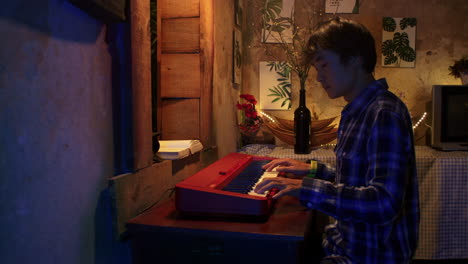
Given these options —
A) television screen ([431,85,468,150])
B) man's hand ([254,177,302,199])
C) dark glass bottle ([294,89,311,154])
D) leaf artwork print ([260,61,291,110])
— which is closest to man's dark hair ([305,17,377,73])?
man's hand ([254,177,302,199])

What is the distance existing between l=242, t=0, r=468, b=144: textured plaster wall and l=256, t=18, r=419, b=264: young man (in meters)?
2.16

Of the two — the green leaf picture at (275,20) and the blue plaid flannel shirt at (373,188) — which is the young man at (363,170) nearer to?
the blue plaid flannel shirt at (373,188)

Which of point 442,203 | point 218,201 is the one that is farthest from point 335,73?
point 442,203

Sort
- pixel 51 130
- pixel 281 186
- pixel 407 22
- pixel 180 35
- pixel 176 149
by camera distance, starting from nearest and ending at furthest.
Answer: pixel 51 130 < pixel 281 186 < pixel 176 149 < pixel 180 35 < pixel 407 22

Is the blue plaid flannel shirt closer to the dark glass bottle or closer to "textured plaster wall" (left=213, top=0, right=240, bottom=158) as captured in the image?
"textured plaster wall" (left=213, top=0, right=240, bottom=158)

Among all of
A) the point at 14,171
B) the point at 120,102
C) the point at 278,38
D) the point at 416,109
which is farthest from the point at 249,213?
the point at 416,109

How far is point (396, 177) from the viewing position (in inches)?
39.5

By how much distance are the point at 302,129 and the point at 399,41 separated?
1491mm

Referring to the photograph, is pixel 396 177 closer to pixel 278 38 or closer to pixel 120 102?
pixel 120 102

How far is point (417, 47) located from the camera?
3418 mm

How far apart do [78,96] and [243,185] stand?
635mm

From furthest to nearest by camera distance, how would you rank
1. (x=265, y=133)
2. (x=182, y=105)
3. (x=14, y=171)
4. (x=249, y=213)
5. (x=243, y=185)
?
1. (x=265, y=133)
2. (x=182, y=105)
3. (x=243, y=185)
4. (x=249, y=213)
5. (x=14, y=171)

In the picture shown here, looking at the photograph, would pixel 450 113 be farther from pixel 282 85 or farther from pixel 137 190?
pixel 137 190

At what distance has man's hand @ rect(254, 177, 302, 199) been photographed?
1137mm
